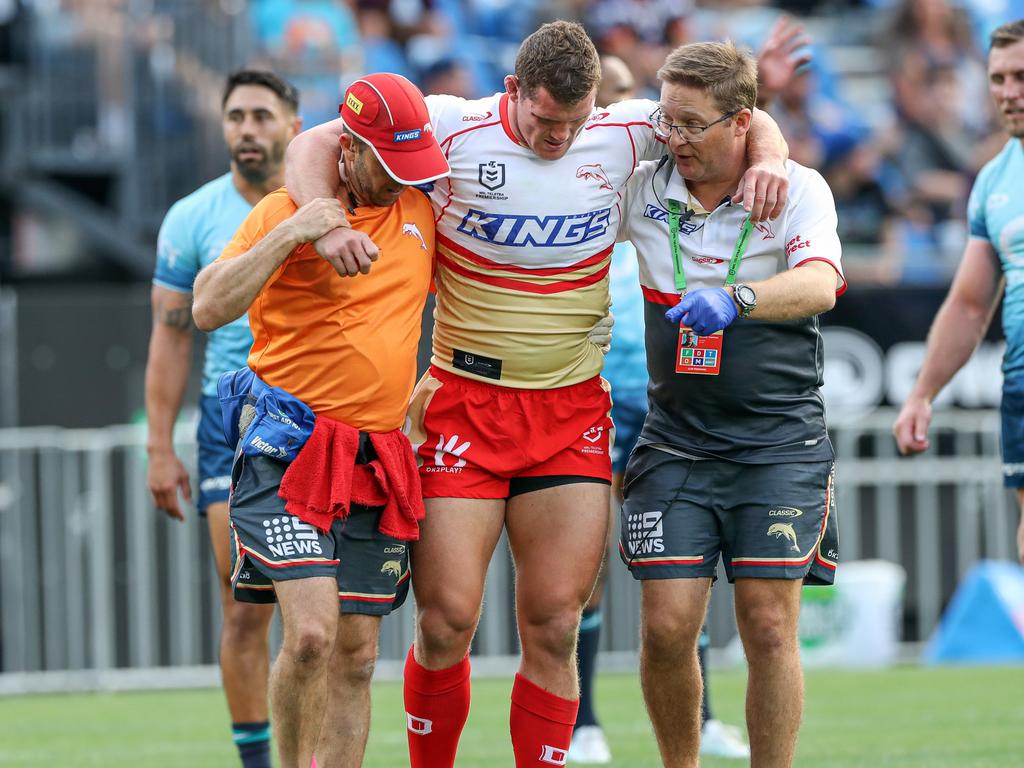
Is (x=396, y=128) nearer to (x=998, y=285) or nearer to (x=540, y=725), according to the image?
(x=540, y=725)

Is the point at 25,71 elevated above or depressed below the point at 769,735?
above

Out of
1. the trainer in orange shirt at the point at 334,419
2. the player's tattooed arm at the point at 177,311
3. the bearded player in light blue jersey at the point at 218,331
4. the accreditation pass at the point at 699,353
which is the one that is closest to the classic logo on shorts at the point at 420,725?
the trainer in orange shirt at the point at 334,419

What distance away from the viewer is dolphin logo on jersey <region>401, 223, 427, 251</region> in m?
5.12

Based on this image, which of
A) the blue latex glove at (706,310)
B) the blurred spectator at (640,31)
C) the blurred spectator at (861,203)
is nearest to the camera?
the blue latex glove at (706,310)

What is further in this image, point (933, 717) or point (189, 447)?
point (189, 447)

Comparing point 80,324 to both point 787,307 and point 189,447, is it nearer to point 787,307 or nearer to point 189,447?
point 189,447

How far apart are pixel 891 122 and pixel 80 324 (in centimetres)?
791

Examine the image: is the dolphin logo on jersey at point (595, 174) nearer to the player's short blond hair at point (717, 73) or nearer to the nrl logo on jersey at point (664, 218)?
the nrl logo on jersey at point (664, 218)

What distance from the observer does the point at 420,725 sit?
536 cm

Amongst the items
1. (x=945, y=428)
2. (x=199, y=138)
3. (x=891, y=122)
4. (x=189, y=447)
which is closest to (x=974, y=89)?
(x=891, y=122)

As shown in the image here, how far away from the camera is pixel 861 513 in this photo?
473 inches

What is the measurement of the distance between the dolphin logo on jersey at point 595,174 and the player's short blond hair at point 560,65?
32cm

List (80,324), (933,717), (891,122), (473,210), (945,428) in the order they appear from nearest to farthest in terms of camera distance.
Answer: (473,210) < (933,717) < (80,324) < (945,428) < (891,122)

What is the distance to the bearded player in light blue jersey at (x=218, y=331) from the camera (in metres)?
6.57
